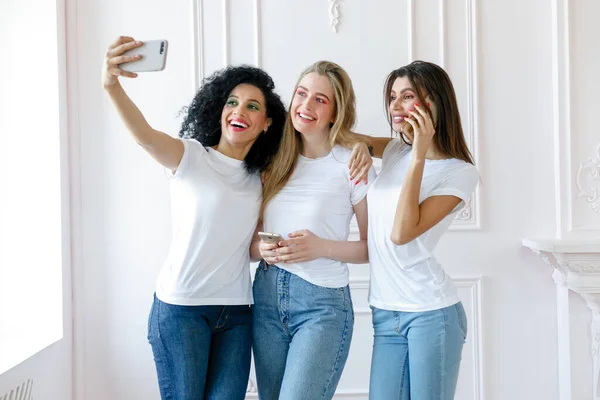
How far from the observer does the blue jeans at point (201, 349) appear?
1.57 m

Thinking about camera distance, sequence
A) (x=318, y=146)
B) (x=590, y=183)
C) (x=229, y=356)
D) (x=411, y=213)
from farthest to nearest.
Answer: (x=590, y=183)
(x=318, y=146)
(x=229, y=356)
(x=411, y=213)

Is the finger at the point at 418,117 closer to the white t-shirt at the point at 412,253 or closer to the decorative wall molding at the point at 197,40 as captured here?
the white t-shirt at the point at 412,253

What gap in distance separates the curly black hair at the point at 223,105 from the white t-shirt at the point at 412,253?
369mm

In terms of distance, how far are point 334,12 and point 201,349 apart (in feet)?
5.21

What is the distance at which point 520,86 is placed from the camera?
254cm

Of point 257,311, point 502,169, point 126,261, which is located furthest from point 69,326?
point 502,169

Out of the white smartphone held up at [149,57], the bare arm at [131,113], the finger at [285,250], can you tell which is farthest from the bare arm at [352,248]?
the white smartphone held up at [149,57]

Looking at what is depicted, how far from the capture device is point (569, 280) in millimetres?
2383

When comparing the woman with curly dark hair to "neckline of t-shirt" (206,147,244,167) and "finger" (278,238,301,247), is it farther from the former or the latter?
"finger" (278,238,301,247)

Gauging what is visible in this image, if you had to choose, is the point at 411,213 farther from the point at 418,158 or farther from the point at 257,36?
the point at 257,36

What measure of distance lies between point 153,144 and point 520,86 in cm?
171

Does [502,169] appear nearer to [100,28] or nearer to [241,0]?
[241,0]

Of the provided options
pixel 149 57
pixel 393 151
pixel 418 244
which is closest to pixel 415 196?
pixel 418 244

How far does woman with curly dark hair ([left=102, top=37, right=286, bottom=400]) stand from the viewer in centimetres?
158
